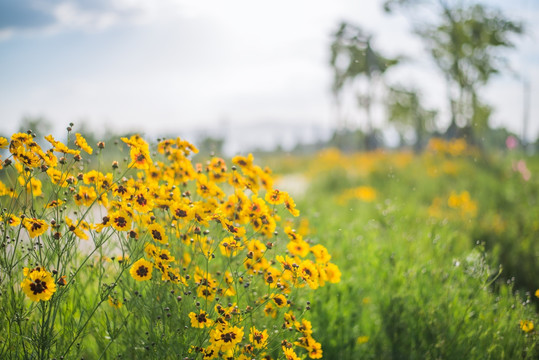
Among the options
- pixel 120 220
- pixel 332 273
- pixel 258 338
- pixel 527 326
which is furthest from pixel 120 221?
pixel 527 326

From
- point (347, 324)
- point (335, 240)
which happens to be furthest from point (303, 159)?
point (347, 324)

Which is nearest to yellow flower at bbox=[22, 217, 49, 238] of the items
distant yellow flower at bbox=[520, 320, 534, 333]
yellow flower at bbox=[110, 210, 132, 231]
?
yellow flower at bbox=[110, 210, 132, 231]

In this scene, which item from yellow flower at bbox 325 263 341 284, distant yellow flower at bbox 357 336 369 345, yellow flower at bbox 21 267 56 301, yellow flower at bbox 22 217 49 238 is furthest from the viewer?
distant yellow flower at bbox 357 336 369 345

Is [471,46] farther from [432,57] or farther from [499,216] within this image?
[499,216]

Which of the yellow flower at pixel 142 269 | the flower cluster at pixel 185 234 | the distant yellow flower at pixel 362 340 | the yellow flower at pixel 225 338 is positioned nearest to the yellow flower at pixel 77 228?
the flower cluster at pixel 185 234

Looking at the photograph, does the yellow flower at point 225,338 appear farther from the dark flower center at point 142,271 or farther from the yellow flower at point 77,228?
the yellow flower at point 77,228

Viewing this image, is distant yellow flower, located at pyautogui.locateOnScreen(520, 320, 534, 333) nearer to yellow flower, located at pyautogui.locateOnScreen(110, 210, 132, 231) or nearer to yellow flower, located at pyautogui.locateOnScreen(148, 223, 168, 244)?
yellow flower, located at pyautogui.locateOnScreen(148, 223, 168, 244)

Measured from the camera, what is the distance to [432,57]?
12.3 meters

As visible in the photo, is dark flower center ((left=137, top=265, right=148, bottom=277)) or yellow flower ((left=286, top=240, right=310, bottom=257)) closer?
dark flower center ((left=137, top=265, right=148, bottom=277))

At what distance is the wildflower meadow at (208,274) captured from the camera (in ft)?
5.20

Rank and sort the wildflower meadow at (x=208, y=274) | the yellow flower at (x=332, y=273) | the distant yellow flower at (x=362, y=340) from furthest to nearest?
the distant yellow flower at (x=362, y=340), the yellow flower at (x=332, y=273), the wildflower meadow at (x=208, y=274)

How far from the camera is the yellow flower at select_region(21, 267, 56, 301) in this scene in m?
1.34

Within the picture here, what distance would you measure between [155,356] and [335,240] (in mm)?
2346

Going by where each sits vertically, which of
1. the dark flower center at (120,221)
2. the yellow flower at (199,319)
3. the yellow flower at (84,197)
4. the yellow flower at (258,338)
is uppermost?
the yellow flower at (84,197)
